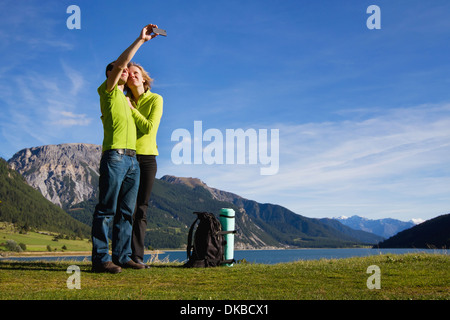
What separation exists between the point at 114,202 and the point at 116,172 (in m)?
0.58

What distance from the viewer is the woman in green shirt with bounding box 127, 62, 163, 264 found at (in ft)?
27.2

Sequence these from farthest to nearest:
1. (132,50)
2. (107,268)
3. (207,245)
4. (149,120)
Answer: (207,245) → (149,120) → (107,268) → (132,50)

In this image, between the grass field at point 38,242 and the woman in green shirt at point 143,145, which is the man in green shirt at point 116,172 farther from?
the grass field at point 38,242

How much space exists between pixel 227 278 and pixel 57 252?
546ft

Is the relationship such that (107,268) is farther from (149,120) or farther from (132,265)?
(149,120)

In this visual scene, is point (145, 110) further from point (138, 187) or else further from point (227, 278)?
point (227, 278)

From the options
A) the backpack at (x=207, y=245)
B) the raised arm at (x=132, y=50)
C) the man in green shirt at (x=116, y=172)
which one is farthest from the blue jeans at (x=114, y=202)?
the backpack at (x=207, y=245)

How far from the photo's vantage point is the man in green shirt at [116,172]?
7000 millimetres

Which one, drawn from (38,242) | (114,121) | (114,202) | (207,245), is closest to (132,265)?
(114,202)

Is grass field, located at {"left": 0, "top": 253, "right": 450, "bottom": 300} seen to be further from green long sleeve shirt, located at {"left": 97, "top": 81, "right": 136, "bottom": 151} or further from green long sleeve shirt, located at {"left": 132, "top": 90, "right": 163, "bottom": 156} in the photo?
green long sleeve shirt, located at {"left": 132, "top": 90, "right": 163, "bottom": 156}

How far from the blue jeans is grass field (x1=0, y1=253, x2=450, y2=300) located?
2.05ft

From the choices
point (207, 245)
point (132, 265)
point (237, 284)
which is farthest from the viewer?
point (207, 245)

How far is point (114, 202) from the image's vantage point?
7.11 metres
